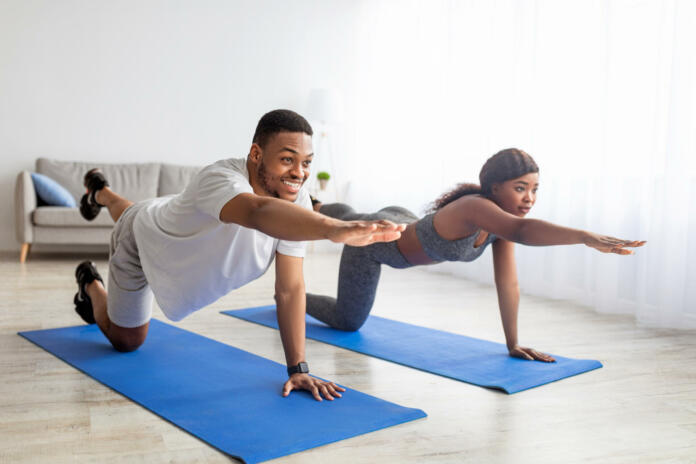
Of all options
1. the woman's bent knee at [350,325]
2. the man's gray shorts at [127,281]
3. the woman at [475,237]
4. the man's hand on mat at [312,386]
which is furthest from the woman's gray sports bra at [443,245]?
the man's gray shorts at [127,281]

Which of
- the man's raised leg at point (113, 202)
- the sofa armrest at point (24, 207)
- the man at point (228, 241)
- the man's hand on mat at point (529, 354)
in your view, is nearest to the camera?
the man at point (228, 241)

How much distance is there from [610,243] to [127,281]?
158 cm

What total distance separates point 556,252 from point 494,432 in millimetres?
2442

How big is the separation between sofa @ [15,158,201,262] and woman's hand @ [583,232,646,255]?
4.32 m

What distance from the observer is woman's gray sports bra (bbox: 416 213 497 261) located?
2.44m

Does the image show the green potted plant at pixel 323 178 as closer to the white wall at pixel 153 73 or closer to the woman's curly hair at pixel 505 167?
the white wall at pixel 153 73

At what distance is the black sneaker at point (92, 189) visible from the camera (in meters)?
2.96

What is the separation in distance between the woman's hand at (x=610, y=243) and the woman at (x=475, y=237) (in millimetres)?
31

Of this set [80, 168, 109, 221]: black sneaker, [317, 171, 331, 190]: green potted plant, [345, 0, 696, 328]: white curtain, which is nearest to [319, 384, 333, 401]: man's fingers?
[80, 168, 109, 221]: black sneaker

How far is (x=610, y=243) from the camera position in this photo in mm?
1760

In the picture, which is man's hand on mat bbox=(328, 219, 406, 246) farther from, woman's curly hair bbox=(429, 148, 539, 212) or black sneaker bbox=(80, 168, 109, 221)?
black sneaker bbox=(80, 168, 109, 221)

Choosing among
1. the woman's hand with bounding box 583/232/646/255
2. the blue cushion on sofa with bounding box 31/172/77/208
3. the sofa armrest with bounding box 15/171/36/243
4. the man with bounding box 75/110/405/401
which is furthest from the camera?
the blue cushion on sofa with bounding box 31/172/77/208

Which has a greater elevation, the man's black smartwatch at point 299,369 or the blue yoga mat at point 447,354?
the man's black smartwatch at point 299,369

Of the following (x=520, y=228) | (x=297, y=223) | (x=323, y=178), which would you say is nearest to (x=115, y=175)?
(x=323, y=178)
